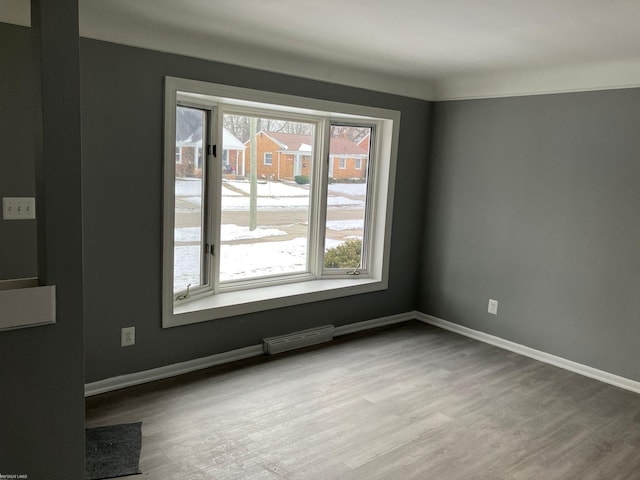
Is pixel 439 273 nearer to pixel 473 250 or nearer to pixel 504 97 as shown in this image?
pixel 473 250

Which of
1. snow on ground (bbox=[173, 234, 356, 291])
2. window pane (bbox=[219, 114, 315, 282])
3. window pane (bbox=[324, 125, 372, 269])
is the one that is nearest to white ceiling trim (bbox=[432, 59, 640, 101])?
window pane (bbox=[324, 125, 372, 269])

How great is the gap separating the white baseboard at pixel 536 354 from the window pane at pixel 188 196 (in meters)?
2.29

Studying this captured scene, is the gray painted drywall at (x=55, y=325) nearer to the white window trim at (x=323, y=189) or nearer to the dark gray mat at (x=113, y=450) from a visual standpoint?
the dark gray mat at (x=113, y=450)

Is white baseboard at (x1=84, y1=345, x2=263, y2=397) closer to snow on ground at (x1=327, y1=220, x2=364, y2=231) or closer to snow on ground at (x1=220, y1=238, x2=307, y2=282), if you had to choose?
snow on ground at (x1=220, y1=238, x2=307, y2=282)

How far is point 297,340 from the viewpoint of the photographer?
395cm

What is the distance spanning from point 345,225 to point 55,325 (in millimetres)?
2912

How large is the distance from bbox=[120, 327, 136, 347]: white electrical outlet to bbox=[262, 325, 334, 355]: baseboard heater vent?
990 millimetres

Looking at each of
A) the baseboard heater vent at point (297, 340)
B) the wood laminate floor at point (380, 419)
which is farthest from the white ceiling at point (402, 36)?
the wood laminate floor at point (380, 419)

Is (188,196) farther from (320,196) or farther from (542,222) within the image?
(542,222)

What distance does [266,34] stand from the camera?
3029 millimetres

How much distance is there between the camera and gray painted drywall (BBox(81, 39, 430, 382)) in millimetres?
2891

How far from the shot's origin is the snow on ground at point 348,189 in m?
4.40

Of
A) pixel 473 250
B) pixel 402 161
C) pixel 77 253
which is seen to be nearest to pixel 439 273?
pixel 473 250

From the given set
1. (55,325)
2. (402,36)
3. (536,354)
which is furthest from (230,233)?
(536,354)
